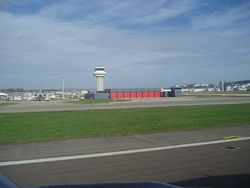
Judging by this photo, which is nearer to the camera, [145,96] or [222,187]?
[222,187]

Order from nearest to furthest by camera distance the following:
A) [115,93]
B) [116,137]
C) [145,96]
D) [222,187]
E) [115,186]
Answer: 1. [115,186]
2. [222,187]
3. [116,137]
4. [115,93]
5. [145,96]

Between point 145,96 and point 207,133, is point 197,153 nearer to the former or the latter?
point 207,133

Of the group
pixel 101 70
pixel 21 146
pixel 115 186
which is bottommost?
pixel 21 146

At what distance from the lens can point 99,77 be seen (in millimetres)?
97062

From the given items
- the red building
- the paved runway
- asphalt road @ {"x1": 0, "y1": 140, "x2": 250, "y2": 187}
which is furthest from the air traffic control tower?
asphalt road @ {"x1": 0, "y1": 140, "x2": 250, "y2": 187}

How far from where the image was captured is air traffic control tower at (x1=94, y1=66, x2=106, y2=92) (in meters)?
96.4

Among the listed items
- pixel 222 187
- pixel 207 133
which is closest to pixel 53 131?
pixel 207 133

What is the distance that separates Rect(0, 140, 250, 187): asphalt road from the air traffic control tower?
273 feet

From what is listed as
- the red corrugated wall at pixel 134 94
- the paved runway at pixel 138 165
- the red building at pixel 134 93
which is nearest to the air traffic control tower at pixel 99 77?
the red building at pixel 134 93

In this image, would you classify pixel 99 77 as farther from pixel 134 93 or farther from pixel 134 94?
pixel 134 94

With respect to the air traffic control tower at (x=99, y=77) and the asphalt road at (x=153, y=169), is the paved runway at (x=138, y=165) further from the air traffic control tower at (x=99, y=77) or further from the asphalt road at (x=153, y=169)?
the air traffic control tower at (x=99, y=77)

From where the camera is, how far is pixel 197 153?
13383mm

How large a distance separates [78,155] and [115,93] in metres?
78.3

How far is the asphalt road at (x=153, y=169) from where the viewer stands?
952cm
